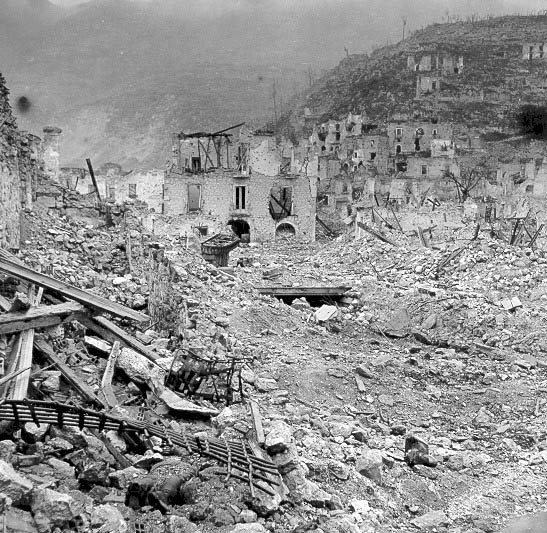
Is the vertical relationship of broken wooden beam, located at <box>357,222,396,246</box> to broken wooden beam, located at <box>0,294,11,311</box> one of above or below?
below

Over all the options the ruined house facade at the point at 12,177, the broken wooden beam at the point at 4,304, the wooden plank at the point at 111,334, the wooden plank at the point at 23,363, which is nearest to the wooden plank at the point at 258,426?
the wooden plank at the point at 111,334

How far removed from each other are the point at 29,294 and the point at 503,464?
6369 mm

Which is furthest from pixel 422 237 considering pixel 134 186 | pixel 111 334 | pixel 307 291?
pixel 134 186

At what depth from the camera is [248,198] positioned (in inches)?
1216

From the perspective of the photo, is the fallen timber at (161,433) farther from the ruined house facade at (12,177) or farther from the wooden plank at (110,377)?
the ruined house facade at (12,177)

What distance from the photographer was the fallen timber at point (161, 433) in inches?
203

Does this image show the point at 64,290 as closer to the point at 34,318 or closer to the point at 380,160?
the point at 34,318

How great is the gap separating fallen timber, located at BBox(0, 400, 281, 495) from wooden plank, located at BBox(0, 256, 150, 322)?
194 cm

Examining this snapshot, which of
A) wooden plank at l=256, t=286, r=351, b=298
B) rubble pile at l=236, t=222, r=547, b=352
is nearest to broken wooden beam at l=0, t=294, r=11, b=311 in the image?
rubble pile at l=236, t=222, r=547, b=352

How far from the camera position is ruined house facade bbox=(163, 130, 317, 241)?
99.6ft

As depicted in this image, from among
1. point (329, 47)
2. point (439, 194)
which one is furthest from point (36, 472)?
point (329, 47)

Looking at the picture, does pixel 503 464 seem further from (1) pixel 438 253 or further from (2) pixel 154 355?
(1) pixel 438 253

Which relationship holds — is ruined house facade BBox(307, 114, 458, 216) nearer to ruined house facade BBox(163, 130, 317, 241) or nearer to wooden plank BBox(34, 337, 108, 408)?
ruined house facade BBox(163, 130, 317, 241)

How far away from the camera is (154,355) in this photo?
7.99 meters
